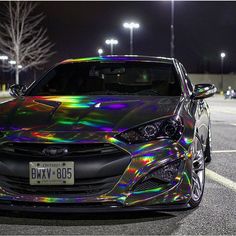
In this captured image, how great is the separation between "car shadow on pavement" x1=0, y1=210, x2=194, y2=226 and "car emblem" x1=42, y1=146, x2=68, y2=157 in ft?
2.06

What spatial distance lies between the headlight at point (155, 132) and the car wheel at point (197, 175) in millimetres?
263

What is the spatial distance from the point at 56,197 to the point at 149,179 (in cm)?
70

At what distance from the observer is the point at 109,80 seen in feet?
19.6

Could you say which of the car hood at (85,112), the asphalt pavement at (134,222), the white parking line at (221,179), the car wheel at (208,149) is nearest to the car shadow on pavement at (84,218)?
the asphalt pavement at (134,222)

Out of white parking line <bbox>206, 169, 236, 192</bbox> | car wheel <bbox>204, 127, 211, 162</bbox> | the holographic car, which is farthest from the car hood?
car wheel <bbox>204, 127, 211, 162</bbox>

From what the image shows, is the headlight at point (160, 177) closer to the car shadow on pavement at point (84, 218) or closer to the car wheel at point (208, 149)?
the car shadow on pavement at point (84, 218)

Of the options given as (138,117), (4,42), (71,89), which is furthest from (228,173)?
(4,42)

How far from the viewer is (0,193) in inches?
150

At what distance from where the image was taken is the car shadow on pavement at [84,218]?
405cm

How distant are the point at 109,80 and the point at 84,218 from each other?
2.20 metres

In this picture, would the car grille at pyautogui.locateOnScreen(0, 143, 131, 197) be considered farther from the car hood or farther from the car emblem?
the car hood

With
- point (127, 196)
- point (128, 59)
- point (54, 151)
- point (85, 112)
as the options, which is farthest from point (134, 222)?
point (128, 59)

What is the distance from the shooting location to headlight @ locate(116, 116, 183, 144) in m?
3.86

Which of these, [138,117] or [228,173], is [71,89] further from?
[228,173]
